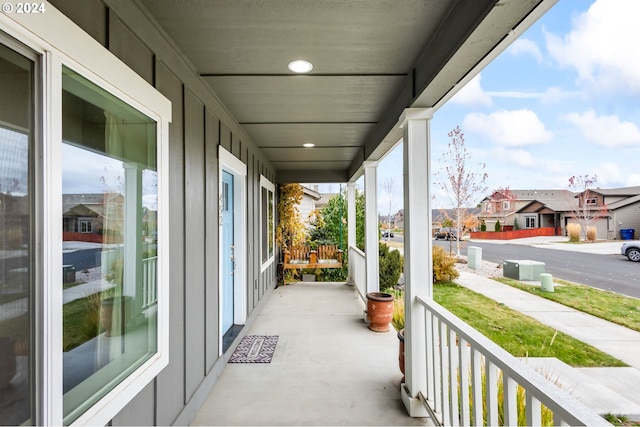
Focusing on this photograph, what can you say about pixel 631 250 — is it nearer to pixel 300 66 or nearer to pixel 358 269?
pixel 300 66

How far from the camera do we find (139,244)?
1671mm

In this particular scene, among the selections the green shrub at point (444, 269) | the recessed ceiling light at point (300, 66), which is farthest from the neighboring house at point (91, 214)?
the green shrub at point (444, 269)

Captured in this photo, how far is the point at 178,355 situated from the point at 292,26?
2222 millimetres

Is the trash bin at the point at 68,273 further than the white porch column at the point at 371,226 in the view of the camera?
No

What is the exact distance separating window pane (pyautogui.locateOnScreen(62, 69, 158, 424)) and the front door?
1.76 meters

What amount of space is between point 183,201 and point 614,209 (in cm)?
245

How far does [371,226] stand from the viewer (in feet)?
15.9

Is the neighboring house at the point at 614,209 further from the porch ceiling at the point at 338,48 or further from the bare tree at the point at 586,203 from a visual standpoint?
the porch ceiling at the point at 338,48

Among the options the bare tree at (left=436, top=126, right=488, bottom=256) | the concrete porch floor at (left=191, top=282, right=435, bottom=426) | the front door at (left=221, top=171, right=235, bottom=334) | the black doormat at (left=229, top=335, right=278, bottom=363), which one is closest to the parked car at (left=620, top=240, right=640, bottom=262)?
the concrete porch floor at (left=191, top=282, right=435, bottom=426)

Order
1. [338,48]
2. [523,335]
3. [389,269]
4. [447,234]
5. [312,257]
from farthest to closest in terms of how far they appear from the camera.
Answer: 1. [447,234]
2. [312,257]
3. [389,269]
4. [523,335]
5. [338,48]

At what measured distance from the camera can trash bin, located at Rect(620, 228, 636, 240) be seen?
133 cm

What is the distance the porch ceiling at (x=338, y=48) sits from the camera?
5.09ft

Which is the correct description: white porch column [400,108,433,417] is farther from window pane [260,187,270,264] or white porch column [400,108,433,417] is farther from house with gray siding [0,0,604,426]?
window pane [260,187,270,264]

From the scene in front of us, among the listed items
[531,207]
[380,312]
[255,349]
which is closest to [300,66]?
[531,207]
